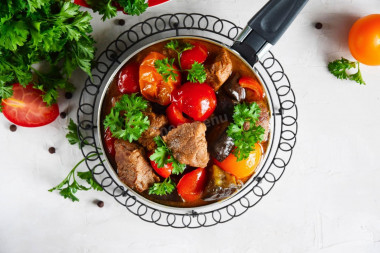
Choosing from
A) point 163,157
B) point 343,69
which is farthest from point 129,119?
point 343,69

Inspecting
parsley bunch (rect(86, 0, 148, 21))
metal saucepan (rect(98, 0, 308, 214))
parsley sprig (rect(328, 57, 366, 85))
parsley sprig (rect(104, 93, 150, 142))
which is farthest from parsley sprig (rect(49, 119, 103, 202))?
parsley sprig (rect(328, 57, 366, 85))

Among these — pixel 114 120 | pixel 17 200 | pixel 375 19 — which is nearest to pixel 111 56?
pixel 114 120

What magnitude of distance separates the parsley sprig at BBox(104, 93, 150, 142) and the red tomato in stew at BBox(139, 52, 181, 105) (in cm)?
6

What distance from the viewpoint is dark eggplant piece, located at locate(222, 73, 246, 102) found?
1.86m

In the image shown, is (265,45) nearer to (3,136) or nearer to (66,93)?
(66,93)

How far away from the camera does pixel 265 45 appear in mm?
1856

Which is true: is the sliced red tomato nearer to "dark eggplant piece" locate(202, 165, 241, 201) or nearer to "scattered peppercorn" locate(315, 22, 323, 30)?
"dark eggplant piece" locate(202, 165, 241, 201)

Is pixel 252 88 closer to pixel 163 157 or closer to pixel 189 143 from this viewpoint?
pixel 189 143

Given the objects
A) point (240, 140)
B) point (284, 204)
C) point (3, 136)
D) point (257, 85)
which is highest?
point (257, 85)

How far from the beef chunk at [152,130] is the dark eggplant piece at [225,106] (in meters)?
0.28

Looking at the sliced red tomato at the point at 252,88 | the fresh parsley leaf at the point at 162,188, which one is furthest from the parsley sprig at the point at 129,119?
the sliced red tomato at the point at 252,88

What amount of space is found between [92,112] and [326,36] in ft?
4.92

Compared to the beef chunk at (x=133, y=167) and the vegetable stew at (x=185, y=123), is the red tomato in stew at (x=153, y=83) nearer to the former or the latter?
the vegetable stew at (x=185, y=123)

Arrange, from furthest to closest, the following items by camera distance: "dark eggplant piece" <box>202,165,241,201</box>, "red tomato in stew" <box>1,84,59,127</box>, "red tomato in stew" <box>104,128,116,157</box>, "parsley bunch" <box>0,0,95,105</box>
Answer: "red tomato in stew" <box>1,84,59,127</box>
"red tomato in stew" <box>104,128,116,157</box>
"dark eggplant piece" <box>202,165,241,201</box>
"parsley bunch" <box>0,0,95,105</box>
